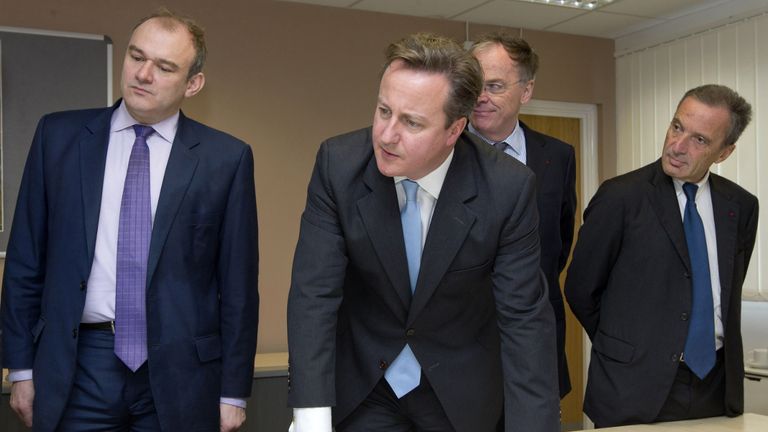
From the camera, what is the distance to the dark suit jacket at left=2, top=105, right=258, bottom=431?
216cm

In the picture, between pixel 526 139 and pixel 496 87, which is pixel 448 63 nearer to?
pixel 496 87

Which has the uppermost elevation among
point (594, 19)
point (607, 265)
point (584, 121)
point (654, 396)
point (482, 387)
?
point (594, 19)

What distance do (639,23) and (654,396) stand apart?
375cm

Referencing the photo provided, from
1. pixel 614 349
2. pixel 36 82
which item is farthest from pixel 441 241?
pixel 36 82

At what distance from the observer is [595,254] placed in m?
2.87

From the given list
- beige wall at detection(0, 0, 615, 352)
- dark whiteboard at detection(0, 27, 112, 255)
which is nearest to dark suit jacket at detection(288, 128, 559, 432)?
dark whiteboard at detection(0, 27, 112, 255)

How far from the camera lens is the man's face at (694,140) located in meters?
2.79

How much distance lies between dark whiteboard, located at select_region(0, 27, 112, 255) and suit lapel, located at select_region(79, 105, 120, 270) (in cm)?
246

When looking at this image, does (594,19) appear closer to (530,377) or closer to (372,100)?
(372,100)

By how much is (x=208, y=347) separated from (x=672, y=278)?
1.43 metres

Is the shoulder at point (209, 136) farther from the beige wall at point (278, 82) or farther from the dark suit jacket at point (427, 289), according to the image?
the beige wall at point (278, 82)

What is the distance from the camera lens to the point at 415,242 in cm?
190

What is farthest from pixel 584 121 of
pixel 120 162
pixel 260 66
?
pixel 120 162

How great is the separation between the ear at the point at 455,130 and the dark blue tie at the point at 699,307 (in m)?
1.24
